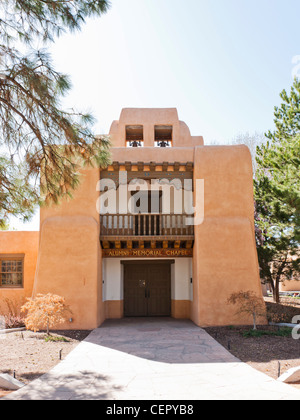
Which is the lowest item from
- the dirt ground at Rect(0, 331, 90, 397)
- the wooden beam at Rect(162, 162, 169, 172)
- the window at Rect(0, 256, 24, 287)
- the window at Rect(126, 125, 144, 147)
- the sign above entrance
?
the dirt ground at Rect(0, 331, 90, 397)

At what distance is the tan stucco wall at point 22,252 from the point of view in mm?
14312

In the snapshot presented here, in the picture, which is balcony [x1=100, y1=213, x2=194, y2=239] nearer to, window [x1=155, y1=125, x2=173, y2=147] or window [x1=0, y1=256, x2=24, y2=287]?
window [x1=0, y1=256, x2=24, y2=287]

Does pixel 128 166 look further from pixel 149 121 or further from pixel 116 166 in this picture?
pixel 149 121

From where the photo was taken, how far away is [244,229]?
12.9 meters

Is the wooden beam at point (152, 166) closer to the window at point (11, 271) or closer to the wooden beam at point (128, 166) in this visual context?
the wooden beam at point (128, 166)

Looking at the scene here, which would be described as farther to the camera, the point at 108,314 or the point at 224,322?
the point at 108,314

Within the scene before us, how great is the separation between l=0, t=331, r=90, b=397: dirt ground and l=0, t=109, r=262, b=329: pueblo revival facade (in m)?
1.41

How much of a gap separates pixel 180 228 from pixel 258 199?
4560 millimetres

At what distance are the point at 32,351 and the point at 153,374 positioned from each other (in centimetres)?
376

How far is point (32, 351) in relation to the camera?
30.5ft

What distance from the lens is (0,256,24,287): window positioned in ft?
47.7

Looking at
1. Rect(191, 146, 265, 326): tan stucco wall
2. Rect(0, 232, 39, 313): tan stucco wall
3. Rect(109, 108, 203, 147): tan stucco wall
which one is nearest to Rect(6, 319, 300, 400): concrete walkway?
Rect(191, 146, 265, 326): tan stucco wall
